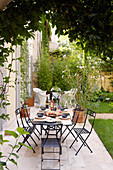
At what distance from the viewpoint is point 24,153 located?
4137mm

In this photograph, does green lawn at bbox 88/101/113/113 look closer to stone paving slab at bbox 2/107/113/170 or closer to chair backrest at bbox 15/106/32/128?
chair backrest at bbox 15/106/32/128

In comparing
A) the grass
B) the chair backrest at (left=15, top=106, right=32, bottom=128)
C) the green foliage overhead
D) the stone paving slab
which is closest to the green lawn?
the grass

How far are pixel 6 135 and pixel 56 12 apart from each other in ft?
13.3

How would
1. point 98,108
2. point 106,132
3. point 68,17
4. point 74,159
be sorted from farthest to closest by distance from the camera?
1. point 98,108
2. point 106,132
3. point 74,159
4. point 68,17

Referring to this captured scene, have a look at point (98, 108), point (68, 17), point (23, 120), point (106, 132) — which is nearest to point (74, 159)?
point (106, 132)

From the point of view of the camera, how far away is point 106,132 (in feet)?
19.0

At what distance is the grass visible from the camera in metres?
4.69

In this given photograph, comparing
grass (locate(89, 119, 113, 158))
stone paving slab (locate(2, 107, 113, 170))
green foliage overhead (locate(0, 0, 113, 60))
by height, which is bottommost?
grass (locate(89, 119, 113, 158))

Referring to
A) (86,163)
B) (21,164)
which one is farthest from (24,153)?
(86,163)

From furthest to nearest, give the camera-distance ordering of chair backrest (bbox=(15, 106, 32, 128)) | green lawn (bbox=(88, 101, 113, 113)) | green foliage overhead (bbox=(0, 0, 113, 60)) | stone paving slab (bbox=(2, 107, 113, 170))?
1. green lawn (bbox=(88, 101, 113, 113))
2. chair backrest (bbox=(15, 106, 32, 128))
3. stone paving slab (bbox=(2, 107, 113, 170))
4. green foliage overhead (bbox=(0, 0, 113, 60))

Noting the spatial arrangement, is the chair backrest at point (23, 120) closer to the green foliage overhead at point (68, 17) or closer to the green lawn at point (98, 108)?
the green lawn at point (98, 108)

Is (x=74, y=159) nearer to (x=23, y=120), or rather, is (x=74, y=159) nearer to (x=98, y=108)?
(x=23, y=120)

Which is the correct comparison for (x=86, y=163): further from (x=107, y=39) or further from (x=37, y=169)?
(x=107, y=39)

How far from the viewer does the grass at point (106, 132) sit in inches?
185
